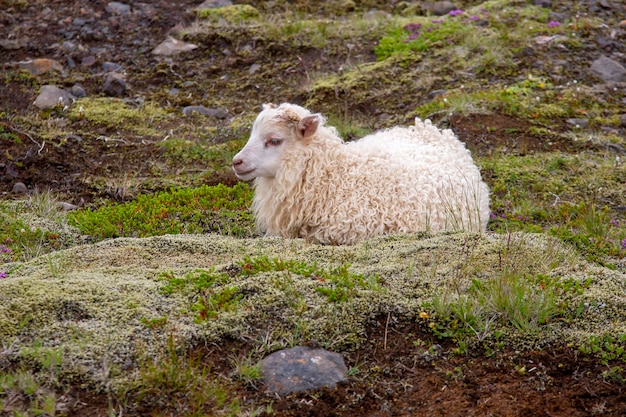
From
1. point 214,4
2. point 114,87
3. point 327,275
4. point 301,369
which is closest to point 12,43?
point 114,87

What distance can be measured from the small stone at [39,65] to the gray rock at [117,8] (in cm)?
219

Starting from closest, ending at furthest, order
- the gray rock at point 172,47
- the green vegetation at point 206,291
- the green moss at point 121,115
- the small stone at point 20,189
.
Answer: the green vegetation at point 206,291, the small stone at point 20,189, the green moss at point 121,115, the gray rock at point 172,47

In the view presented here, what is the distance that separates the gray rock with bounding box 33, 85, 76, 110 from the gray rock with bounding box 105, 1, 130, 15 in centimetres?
313

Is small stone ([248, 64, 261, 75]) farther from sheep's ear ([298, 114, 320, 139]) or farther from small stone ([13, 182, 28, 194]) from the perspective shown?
sheep's ear ([298, 114, 320, 139])

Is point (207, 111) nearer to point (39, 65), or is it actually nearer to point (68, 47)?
point (39, 65)

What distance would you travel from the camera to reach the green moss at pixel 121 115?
1141 cm

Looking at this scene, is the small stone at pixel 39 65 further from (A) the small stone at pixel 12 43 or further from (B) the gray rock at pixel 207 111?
(B) the gray rock at pixel 207 111

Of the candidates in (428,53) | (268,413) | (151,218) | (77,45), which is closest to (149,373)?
(268,413)

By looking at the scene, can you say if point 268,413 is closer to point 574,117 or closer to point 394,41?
point 574,117

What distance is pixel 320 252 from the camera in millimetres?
6445

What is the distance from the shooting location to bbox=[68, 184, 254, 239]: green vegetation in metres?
8.01

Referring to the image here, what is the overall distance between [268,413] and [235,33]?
35.2 ft

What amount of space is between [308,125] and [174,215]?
6.12 feet

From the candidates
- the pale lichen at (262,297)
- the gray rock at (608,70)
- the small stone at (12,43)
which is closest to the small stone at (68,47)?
the small stone at (12,43)
